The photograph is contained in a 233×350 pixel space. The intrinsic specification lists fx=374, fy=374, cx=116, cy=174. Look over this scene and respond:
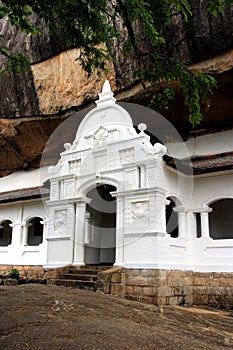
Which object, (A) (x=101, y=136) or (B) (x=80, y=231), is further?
(A) (x=101, y=136)

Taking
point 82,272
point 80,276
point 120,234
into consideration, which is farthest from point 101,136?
point 80,276

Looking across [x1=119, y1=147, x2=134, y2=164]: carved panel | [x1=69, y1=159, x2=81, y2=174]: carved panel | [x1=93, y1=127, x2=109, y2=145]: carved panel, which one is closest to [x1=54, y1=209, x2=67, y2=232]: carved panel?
[x1=69, y1=159, x2=81, y2=174]: carved panel

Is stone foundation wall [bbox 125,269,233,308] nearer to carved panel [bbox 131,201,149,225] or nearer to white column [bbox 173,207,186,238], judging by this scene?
white column [bbox 173,207,186,238]

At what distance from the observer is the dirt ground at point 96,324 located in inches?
200

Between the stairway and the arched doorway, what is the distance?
4.71 feet

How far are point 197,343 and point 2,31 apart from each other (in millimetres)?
16473

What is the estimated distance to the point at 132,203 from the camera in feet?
35.1

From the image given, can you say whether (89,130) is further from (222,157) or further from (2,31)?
(2,31)

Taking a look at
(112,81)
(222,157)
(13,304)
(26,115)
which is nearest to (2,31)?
(26,115)

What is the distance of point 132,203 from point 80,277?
2555 mm

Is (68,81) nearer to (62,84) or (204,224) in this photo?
(62,84)

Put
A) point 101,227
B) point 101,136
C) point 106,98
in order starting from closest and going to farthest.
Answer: point 101,136 < point 106,98 < point 101,227

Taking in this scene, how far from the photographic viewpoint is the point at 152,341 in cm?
554

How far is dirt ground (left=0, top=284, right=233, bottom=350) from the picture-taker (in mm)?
5086
